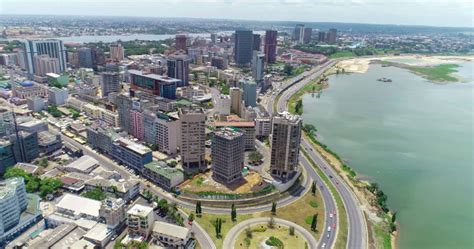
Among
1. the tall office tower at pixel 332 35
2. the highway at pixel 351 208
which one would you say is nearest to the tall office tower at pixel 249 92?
the highway at pixel 351 208

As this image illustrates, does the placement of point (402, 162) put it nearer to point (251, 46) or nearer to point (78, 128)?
point (78, 128)

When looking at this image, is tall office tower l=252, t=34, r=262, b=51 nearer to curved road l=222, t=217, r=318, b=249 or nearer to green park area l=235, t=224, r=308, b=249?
curved road l=222, t=217, r=318, b=249

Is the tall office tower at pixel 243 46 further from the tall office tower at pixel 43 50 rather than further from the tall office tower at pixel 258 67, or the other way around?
the tall office tower at pixel 43 50

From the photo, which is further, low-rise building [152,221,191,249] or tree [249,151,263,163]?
tree [249,151,263,163]

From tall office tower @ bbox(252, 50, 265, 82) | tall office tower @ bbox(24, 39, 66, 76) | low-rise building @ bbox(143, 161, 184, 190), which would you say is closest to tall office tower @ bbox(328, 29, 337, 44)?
tall office tower @ bbox(252, 50, 265, 82)

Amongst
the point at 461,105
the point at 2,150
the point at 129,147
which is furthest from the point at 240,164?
the point at 461,105
